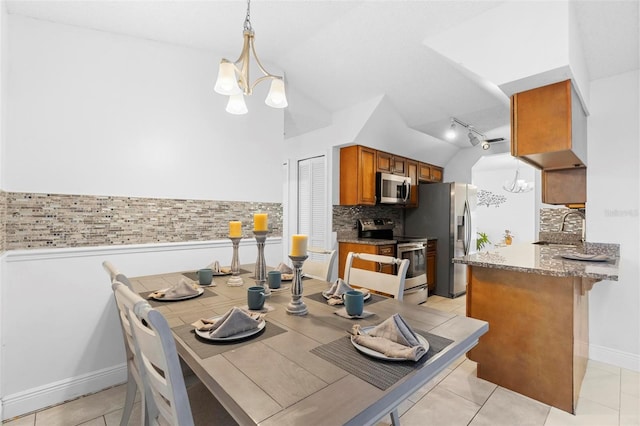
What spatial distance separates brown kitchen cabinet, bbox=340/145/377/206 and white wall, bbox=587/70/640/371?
Result: 2.22 m

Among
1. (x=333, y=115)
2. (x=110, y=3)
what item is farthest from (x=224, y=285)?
(x=333, y=115)

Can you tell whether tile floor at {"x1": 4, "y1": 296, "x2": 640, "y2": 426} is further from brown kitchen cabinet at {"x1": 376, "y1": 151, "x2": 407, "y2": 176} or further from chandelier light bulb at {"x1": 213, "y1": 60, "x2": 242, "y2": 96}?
brown kitchen cabinet at {"x1": 376, "y1": 151, "x2": 407, "y2": 176}

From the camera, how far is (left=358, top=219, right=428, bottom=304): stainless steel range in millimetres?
4000

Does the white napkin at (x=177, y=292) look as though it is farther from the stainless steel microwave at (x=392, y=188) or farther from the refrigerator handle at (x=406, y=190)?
the refrigerator handle at (x=406, y=190)

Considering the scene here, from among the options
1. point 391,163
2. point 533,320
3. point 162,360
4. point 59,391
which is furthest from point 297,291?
point 391,163

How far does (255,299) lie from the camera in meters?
1.32

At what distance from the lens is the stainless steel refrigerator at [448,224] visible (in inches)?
181

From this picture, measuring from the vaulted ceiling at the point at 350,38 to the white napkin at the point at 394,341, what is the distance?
95.0 inches

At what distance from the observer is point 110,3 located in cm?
204

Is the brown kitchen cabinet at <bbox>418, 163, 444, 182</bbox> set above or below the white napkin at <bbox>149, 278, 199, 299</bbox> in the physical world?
above

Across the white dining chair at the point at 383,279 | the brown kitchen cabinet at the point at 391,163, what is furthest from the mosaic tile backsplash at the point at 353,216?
the white dining chair at the point at 383,279

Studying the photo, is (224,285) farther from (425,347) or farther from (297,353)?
(425,347)

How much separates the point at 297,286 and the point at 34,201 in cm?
191

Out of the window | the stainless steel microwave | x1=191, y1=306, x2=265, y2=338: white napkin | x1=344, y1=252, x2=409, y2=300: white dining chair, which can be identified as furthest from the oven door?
x1=191, y1=306, x2=265, y2=338: white napkin
